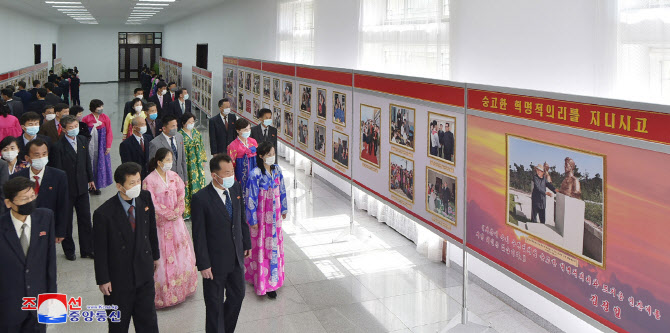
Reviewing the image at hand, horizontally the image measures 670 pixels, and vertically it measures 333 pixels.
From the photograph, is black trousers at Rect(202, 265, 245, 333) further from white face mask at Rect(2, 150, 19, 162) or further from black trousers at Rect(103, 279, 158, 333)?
white face mask at Rect(2, 150, 19, 162)

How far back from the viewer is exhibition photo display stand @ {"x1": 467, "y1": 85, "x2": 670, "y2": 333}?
351 centimetres

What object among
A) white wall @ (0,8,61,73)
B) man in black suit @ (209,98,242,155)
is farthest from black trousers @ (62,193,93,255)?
white wall @ (0,8,61,73)

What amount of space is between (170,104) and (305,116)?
6415mm

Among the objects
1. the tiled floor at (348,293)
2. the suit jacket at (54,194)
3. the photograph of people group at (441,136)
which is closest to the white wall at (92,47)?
the tiled floor at (348,293)

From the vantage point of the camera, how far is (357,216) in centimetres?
1028

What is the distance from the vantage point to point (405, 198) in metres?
6.56

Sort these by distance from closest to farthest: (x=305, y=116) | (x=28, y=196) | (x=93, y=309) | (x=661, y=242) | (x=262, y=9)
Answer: (x=661, y=242) → (x=28, y=196) → (x=93, y=309) → (x=305, y=116) → (x=262, y=9)

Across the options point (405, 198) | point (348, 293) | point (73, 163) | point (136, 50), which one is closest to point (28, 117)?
point (73, 163)

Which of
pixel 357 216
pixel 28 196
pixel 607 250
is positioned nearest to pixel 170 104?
pixel 357 216

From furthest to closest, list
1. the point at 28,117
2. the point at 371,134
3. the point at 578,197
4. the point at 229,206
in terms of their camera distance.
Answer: the point at 28,117 < the point at 371,134 < the point at 229,206 < the point at 578,197

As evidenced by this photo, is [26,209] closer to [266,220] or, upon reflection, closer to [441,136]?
[266,220]

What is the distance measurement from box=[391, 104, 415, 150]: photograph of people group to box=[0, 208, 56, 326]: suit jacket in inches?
150

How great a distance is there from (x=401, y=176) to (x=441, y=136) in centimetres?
105

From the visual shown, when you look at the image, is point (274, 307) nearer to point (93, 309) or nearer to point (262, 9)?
point (93, 309)
